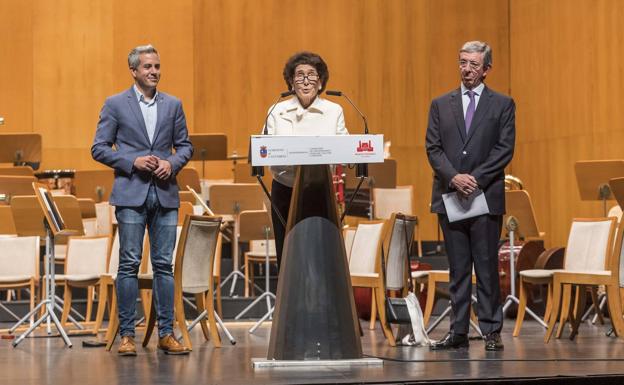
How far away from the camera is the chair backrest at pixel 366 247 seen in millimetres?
6841

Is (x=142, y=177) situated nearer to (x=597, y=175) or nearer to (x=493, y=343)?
(x=493, y=343)

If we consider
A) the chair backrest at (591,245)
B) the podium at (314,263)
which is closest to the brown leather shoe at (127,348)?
the podium at (314,263)

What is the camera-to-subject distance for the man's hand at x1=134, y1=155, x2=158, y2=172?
5.32 metres

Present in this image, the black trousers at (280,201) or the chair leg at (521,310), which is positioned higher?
the black trousers at (280,201)

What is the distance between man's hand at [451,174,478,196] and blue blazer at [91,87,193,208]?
4.38 feet

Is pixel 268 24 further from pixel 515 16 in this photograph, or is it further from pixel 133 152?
pixel 133 152

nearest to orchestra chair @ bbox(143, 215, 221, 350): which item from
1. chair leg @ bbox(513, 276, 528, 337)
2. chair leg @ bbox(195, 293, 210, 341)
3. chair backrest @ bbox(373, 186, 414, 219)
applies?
chair leg @ bbox(195, 293, 210, 341)

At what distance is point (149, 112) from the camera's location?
18.1 ft

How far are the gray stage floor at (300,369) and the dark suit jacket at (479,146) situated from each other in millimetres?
797

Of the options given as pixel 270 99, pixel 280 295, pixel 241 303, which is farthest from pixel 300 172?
pixel 270 99

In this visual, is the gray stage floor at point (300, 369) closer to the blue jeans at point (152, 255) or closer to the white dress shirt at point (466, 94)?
the blue jeans at point (152, 255)

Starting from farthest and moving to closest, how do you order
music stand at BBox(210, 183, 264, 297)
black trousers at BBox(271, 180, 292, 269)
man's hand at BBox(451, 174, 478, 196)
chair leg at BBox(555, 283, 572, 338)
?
music stand at BBox(210, 183, 264, 297)
chair leg at BBox(555, 283, 572, 338)
man's hand at BBox(451, 174, 478, 196)
black trousers at BBox(271, 180, 292, 269)

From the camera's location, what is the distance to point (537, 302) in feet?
27.7

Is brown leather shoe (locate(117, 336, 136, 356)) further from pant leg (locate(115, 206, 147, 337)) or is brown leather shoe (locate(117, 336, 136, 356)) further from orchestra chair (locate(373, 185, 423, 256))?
orchestra chair (locate(373, 185, 423, 256))
